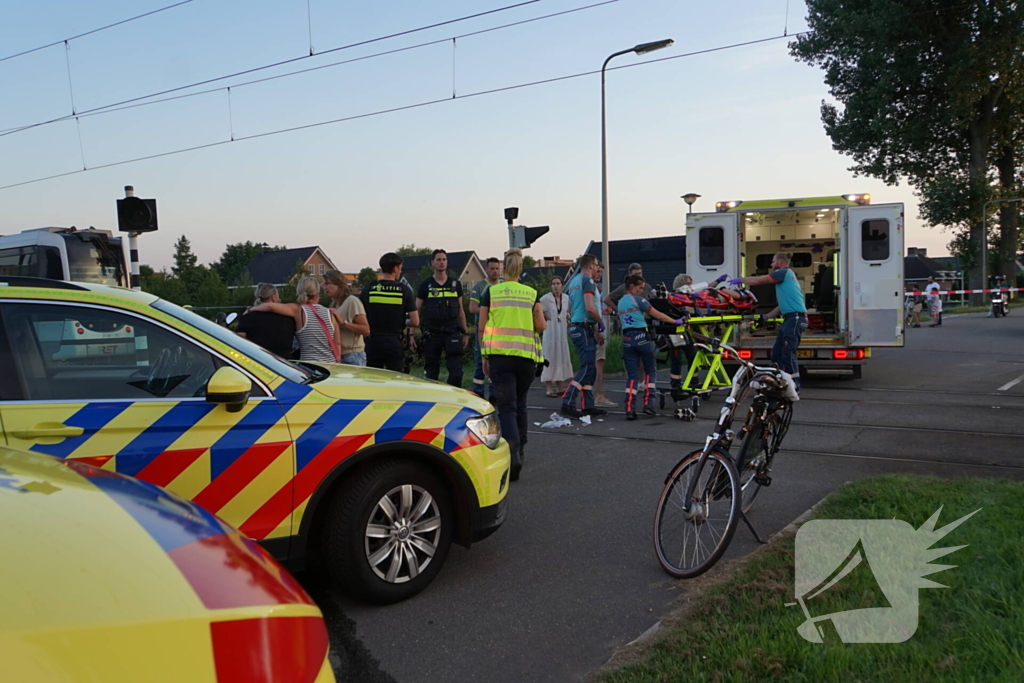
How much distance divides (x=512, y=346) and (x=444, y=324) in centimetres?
248

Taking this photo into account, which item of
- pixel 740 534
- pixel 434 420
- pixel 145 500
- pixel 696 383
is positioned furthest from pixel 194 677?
pixel 696 383

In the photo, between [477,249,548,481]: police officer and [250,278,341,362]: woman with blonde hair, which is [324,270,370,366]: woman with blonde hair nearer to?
[250,278,341,362]: woman with blonde hair

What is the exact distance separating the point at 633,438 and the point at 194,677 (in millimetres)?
7200

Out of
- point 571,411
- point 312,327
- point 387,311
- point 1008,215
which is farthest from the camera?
point 1008,215

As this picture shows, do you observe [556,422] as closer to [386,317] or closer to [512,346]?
[386,317]

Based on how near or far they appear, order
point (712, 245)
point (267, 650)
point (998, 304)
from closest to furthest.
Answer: point (267, 650) → point (712, 245) → point (998, 304)

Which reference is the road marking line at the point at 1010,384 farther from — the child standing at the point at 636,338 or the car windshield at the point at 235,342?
the car windshield at the point at 235,342

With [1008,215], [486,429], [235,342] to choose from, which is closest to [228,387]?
[235,342]

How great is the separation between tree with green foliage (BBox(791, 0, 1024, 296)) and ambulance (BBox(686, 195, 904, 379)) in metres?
19.9

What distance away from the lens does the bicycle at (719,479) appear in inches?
165

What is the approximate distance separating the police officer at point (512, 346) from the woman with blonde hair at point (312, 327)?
1.51 meters

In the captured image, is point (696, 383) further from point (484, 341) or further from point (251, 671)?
point (251, 671)

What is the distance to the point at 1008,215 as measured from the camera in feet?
125

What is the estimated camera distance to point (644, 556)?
4.71 m
